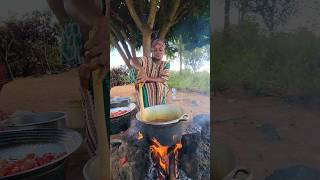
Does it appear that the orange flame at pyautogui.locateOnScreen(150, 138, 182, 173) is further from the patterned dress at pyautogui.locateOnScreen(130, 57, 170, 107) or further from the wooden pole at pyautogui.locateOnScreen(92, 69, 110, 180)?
the wooden pole at pyautogui.locateOnScreen(92, 69, 110, 180)

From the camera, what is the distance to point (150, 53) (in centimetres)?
271

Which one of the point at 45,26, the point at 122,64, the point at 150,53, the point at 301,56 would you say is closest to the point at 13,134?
the point at 45,26

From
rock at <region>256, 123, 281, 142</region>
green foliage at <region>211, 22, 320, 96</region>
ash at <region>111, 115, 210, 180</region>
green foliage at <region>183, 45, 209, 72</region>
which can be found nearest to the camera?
green foliage at <region>183, 45, 209, 72</region>

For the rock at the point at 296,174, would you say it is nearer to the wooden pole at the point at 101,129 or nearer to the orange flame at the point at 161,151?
the orange flame at the point at 161,151

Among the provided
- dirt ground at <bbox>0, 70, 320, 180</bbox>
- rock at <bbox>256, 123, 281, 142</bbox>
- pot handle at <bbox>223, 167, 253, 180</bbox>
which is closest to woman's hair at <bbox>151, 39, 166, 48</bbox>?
dirt ground at <bbox>0, 70, 320, 180</bbox>

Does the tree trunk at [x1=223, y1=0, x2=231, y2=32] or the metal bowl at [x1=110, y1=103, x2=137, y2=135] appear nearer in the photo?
the metal bowl at [x1=110, y1=103, x2=137, y2=135]

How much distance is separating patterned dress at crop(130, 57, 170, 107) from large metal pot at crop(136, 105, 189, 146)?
0.05 metres

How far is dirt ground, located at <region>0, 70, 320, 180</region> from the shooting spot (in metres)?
3.17

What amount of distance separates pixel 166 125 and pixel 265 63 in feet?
3.23

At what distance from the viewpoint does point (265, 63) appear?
10.3ft

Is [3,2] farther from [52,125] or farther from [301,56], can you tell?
A: [301,56]

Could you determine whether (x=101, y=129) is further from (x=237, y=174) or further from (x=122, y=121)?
(x=237, y=174)

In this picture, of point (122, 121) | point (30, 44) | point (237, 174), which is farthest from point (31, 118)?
point (237, 174)

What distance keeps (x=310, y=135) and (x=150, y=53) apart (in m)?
1.46
